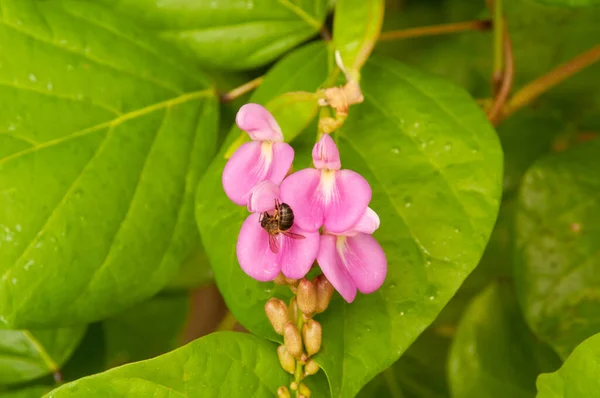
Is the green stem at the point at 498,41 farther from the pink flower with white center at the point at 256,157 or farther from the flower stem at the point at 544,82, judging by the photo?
the pink flower with white center at the point at 256,157

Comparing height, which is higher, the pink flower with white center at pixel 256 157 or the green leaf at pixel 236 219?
the pink flower with white center at pixel 256 157

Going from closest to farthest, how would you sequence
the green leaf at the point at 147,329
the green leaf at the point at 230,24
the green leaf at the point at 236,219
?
the green leaf at the point at 236,219 < the green leaf at the point at 230,24 < the green leaf at the point at 147,329

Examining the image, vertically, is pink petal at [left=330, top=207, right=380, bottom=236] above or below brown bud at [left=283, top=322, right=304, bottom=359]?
above

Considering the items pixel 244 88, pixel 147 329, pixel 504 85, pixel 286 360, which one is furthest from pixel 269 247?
pixel 147 329

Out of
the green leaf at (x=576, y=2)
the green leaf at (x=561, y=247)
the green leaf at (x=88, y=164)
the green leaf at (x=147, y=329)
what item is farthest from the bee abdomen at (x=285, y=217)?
the green leaf at (x=147, y=329)

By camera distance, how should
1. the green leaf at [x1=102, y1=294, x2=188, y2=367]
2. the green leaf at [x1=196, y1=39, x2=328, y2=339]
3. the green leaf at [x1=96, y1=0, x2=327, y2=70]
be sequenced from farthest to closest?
the green leaf at [x1=102, y1=294, x2=188, y2=367]
the green leaf at [x1=96, y1=0, x2=327, y2=70]
the green leaf at [x1=196, y1=39, x2=328, y2=339]

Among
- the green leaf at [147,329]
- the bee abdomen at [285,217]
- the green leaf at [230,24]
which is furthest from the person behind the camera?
the green leaf at [147,329]

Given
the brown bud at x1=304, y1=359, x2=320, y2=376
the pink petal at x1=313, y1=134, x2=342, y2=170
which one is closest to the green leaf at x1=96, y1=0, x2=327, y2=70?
the pink petal at x1=313, y1=134, x2=342, y2=170

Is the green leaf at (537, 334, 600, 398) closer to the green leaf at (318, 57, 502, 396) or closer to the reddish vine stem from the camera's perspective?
the green leaf at (318, 57, 502, 396)
